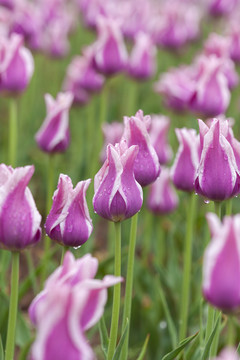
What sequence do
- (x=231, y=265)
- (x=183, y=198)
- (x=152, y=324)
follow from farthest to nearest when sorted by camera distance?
(x=183, y=198)
(x=152, y=324)
(x=231, y=265)

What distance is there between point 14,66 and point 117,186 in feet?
3.56

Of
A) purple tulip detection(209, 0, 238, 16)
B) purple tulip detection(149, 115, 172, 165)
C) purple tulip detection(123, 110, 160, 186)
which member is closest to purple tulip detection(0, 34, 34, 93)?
purple tulip detection(149, 115, 172, 165)

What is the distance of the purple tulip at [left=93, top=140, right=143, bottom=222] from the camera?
1.24m

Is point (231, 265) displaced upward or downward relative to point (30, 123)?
downward

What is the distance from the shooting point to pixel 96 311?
85cm

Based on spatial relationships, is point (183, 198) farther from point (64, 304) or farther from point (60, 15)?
point (64, 304)

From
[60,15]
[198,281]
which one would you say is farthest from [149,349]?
[60,15]

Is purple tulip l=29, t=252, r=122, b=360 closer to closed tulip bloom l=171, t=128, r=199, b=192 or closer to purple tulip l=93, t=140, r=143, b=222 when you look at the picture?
purple tulip l=93, t=140, r=143, b=222

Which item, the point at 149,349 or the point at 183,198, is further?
the point at 183,198

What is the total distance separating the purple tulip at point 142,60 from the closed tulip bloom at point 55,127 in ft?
3.63

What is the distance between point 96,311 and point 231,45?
248cm

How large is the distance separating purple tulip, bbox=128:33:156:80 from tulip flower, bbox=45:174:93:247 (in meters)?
1.87

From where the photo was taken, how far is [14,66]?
2.20m

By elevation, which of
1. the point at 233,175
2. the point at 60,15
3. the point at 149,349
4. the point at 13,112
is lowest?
the point at 149,349
